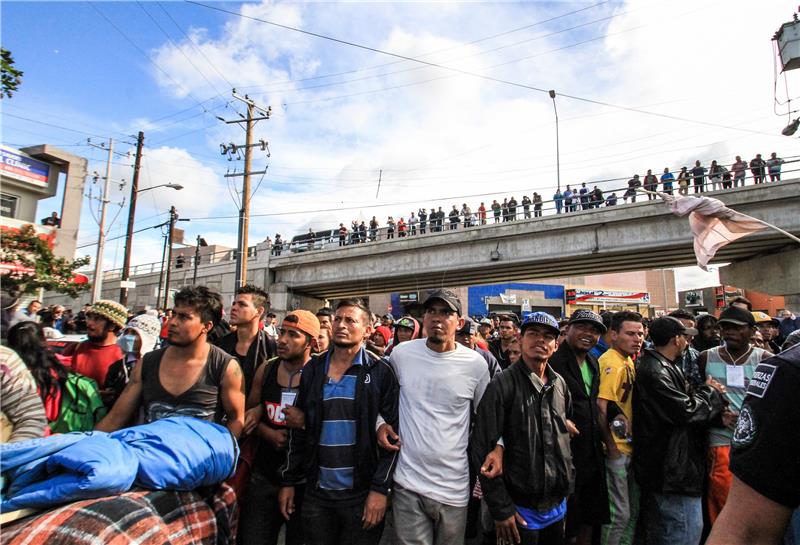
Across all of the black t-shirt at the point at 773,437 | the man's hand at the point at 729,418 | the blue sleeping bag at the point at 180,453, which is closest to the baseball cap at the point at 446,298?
the blue sleeping bag at the point at 180,453

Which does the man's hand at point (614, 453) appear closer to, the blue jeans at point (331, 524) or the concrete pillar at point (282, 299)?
the blue jeans at point (331, 524)

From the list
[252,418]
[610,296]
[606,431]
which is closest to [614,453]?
[606,431]

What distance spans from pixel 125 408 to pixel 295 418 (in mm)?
1086

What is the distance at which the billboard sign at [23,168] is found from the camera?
58.0 ft

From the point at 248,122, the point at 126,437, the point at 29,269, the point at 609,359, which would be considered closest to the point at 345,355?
the point at 126,437

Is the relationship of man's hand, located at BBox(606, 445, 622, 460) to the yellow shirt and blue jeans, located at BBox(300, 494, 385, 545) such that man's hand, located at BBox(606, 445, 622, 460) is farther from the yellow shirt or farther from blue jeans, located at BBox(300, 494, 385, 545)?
blue jeans, located at BBox(300, 494, 385, 545)

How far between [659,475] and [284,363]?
117 inches

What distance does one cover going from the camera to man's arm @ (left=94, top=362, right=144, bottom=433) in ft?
9.00

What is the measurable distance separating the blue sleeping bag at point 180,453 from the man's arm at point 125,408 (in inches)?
31.0

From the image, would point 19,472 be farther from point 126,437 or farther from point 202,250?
point 202,250

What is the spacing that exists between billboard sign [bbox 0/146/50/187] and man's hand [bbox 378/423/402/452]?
21.7m

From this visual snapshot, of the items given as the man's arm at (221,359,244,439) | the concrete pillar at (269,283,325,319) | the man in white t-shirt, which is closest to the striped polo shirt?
the man in white t-shirt

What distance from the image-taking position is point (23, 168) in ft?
60.4

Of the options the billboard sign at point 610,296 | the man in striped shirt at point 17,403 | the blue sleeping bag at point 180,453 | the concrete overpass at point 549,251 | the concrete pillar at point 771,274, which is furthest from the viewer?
the billboard sign at point 610,296
